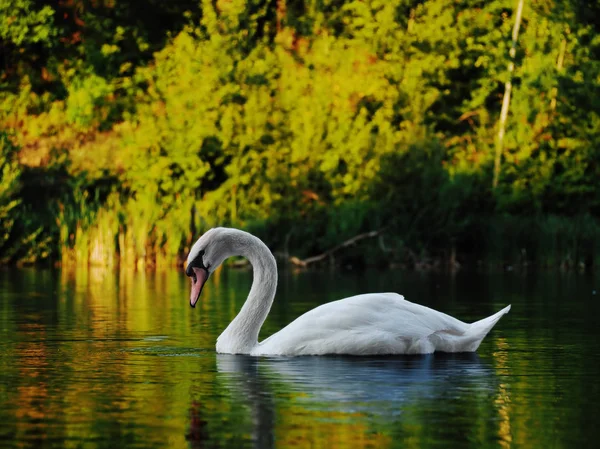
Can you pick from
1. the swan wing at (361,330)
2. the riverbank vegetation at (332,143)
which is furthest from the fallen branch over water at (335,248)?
the swan wing at (361,330)

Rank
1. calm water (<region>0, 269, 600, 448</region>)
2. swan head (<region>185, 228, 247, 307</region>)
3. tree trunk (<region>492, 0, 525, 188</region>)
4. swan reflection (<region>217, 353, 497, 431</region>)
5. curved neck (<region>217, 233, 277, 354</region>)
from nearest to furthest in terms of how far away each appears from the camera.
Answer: calm water (<region>0, 269, 600, 448</region>), swan reflection (<region>217, 353, 497, 431</region>), swan head (<region>185, 228, 247, 307</region>), curved neck (<region>217, 233, 277, 354</region>), tree trunk (<region>492, 0, 525, 188</region>)

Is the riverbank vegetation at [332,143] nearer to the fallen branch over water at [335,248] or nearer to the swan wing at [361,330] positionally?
the fallen branch over water at [335,248]

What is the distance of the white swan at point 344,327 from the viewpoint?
36.4 ft

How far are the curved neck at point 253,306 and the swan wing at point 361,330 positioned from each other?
15cm

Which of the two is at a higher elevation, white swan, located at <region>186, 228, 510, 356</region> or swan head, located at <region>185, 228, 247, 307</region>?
swan head, located at <region>185, 228, 247, 307</region>

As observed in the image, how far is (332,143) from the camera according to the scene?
31.8 meters

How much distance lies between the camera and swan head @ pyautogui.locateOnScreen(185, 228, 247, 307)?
1121 cm

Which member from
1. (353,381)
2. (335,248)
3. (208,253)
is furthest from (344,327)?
(335,248)

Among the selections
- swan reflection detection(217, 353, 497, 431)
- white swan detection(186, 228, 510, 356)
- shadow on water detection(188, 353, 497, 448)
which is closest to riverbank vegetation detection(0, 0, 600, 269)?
white swan detection(186, 228, 510, 356)

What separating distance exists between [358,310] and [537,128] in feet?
73.9

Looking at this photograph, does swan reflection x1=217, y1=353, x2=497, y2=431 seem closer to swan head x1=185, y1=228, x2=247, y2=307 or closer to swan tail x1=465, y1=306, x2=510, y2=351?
swan tail x1=465, y1=306, x2=510, y2=351

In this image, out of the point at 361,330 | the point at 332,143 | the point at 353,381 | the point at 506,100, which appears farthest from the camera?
the point at 506,100

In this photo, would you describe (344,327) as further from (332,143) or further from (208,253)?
(332,143)

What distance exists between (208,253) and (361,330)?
1341 mm
